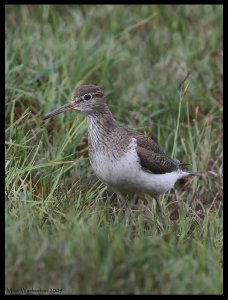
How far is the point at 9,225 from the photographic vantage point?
4.98 metres

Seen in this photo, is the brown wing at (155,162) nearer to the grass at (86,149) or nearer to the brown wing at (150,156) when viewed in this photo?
the brown wing at (150,156)

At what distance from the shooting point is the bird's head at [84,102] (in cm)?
646

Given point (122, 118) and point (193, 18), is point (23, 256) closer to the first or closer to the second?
point (122, 118)

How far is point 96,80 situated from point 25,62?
887 mm

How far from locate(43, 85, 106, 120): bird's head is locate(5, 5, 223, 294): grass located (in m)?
0.38

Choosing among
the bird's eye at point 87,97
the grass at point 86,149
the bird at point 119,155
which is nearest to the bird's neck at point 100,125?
the bird at point 119,155

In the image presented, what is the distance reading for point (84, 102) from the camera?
6469mm

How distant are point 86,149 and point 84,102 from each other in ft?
3.71

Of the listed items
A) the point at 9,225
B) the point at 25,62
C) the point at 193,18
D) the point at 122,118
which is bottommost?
the point at 9,225

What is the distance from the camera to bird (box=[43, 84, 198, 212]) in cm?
611

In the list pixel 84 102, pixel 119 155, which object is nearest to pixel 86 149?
pixel 84 102

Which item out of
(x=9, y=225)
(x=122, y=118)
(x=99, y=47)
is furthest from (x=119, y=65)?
(x=9, y=225)

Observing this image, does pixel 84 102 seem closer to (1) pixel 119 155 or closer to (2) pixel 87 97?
(2) pixel 87 97
